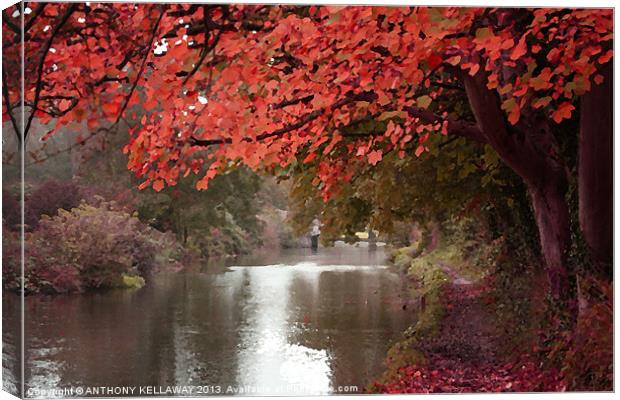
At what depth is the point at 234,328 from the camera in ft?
19.7

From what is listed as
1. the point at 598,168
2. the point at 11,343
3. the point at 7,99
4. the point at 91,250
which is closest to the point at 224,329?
the point at 91,250

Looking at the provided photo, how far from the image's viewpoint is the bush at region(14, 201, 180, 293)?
5566 millimetres

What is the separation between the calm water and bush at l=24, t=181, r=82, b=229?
0.57m

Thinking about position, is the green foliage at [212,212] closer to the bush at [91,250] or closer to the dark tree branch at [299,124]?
the bush at [91,250]

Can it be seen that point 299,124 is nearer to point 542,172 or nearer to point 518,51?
point 518,51

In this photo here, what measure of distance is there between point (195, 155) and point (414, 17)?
180 centimetres

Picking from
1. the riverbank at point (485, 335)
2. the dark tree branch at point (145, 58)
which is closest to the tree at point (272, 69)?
the dark tree branch at point (145, 58)

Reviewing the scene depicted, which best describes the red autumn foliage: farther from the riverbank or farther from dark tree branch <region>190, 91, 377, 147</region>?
the riverbank

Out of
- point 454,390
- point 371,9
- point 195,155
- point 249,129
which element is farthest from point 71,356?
point 371,9

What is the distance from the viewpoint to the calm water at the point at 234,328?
223 inches

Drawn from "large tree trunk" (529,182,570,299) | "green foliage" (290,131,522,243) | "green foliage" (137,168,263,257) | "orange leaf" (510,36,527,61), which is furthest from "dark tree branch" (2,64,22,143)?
"large tree trunk" (529,182,570,299)

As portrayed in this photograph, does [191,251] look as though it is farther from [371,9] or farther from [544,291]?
[544,291]

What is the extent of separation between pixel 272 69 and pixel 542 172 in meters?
2.28

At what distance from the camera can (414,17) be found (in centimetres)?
505
